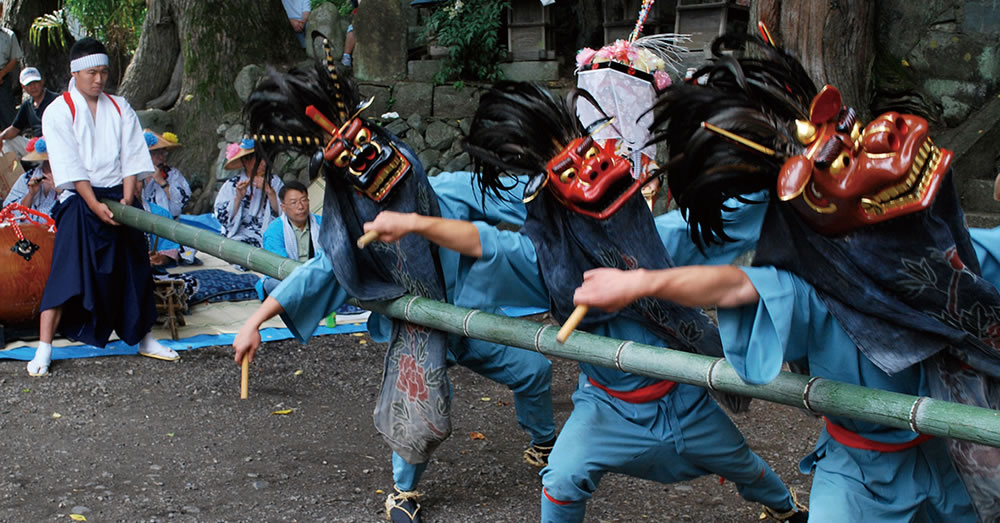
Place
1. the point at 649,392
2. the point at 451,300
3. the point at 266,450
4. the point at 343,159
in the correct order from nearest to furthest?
the point at 649,392, the point at 343,159, the point at 451,300, the point at 266,450

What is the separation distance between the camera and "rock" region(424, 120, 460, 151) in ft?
33.7

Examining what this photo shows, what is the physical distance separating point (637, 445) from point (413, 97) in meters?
7.76

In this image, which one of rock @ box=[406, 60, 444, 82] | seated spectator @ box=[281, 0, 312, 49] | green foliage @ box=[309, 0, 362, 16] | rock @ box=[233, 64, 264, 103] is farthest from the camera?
green foliage @ box=[309, 0, 362, 16]

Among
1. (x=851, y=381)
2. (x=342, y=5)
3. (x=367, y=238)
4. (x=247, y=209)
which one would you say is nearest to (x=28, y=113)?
(x=247, y=209)

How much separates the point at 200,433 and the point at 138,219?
1.27m

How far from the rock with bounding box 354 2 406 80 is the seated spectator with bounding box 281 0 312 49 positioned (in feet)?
5.63

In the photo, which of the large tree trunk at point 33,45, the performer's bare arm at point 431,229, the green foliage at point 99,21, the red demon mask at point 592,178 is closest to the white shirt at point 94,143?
the performer's bare arm at point 431,229

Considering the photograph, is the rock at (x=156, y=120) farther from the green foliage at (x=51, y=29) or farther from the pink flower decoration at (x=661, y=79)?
the pink flower decoration at (x=661, y=79)

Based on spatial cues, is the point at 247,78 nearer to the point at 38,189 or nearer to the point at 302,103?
the point at 38,189

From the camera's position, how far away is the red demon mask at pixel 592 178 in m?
2.95

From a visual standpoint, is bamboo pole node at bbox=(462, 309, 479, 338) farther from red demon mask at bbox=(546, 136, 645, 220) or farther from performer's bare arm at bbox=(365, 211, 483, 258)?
red demon mask at bbox=(546, 136, 645, 220)

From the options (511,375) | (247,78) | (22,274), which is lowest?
(22,274)

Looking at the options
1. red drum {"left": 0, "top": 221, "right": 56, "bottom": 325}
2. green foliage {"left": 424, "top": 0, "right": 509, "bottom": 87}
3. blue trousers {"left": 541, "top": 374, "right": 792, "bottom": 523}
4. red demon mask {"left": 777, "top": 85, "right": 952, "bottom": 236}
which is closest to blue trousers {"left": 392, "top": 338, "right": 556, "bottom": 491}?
blue trousers {"left": 541, "top": 374, "right": 792, "bottom": 523}

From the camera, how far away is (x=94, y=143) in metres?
5.88
